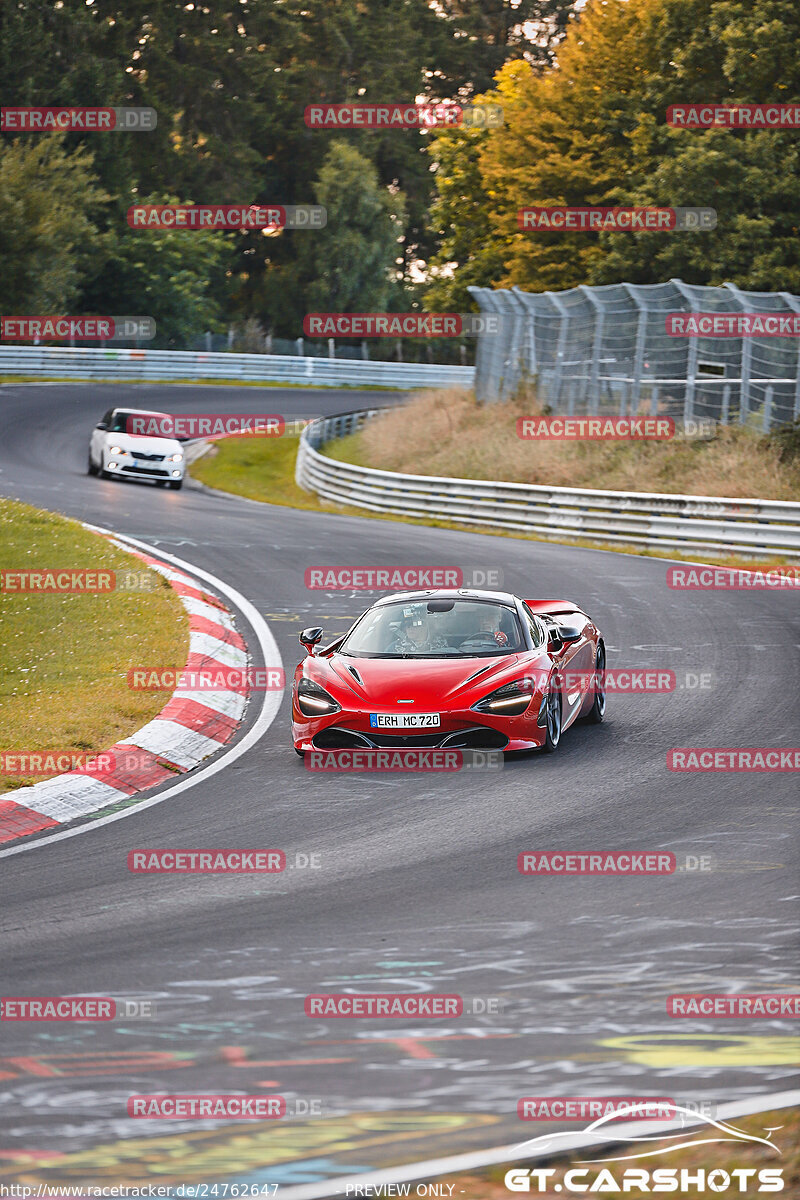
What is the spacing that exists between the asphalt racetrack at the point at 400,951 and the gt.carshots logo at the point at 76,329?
47.0 m

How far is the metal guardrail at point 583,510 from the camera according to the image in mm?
24250

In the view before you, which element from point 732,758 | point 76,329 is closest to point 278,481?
point 76,329

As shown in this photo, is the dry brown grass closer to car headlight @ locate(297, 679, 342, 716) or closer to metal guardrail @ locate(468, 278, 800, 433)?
metal guardrail @ locate(468, 278, 800, 433)

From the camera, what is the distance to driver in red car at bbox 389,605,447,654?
11461 mm

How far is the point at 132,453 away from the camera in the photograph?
105 ft

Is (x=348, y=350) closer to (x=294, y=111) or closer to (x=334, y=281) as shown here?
(x=334, y=281)

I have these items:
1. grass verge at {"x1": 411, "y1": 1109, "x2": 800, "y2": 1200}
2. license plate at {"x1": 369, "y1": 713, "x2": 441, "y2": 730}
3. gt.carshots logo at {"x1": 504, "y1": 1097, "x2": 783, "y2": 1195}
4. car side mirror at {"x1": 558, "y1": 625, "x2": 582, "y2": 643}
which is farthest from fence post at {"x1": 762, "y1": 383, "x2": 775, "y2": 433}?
grass verge at {"x1": 411, "y1": 1109, "x2": 800, "y2": 1200}

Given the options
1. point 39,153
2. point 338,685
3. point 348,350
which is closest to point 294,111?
point 348,350

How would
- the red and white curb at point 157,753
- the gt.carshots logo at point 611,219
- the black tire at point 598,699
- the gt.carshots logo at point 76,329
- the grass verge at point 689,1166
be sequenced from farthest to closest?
1. the gt.carshots logo at point 76,329
2. the gt.carshots logo at point 611,219
3. the black tire at point 598,699
4. the red and white curb at point 157,753
5. the grass verge at point 689,1166

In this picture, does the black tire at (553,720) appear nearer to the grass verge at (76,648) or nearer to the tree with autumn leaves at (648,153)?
the grass verge at (76,648)

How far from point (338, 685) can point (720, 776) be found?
111 inches

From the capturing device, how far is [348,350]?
240 feet

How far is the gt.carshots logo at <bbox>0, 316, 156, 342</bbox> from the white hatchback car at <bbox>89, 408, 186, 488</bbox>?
75.2 ft

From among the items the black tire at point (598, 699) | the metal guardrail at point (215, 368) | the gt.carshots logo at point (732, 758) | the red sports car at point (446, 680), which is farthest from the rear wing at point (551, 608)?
the metal guardrail at point (215, 368)
